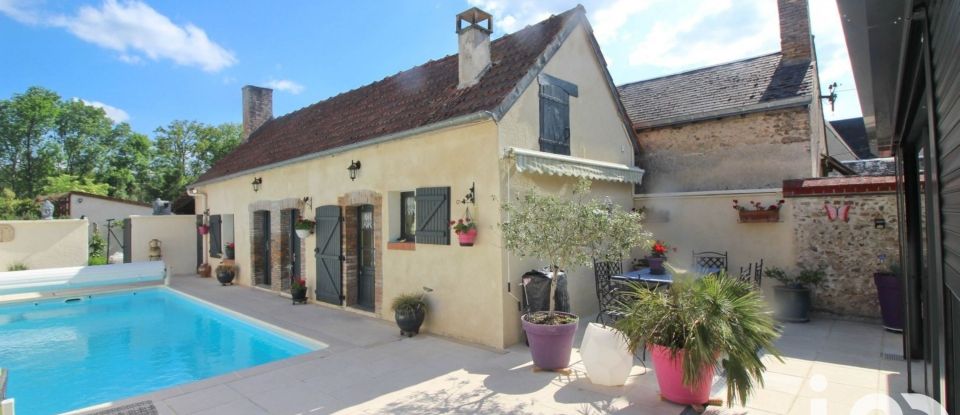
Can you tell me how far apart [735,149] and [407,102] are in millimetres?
9053

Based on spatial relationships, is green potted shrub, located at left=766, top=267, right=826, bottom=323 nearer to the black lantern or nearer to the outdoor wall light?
the outdoor wall light

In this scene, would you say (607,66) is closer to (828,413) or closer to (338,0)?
(338,0)

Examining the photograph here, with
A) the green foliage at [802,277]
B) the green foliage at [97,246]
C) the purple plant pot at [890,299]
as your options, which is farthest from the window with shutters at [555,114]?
the green foliage at [97,246]

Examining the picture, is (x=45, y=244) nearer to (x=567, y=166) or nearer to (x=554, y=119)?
(x=554, y=119)

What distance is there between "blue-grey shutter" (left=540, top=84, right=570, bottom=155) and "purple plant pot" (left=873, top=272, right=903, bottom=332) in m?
6.65

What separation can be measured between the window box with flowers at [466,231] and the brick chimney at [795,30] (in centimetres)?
1109

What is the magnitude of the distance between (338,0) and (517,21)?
17.2ft

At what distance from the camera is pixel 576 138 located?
1091 centimetres

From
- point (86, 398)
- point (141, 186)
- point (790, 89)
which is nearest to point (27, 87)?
point (141, 186)

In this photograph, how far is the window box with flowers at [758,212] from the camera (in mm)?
11000

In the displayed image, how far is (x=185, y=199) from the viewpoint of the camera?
25.7m

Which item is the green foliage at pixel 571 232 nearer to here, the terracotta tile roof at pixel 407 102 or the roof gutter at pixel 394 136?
the roof gutter at pixel 394 136

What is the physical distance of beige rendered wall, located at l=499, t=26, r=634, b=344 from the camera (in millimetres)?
8711

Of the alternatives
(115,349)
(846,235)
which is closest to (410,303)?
(115,349)
